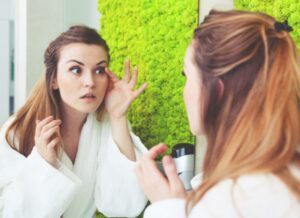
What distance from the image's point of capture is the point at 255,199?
55 cm

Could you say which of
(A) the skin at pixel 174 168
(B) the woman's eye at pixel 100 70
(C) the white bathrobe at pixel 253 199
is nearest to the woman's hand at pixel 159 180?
(A) the skin at pixel 174 168

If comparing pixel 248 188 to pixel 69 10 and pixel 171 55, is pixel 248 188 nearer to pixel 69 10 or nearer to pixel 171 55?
pixel 171 55

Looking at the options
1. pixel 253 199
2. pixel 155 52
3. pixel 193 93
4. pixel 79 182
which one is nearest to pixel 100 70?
pixel 155 52

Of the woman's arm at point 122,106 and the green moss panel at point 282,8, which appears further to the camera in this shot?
the woman's arm at point 122,106

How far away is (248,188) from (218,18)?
0.26m

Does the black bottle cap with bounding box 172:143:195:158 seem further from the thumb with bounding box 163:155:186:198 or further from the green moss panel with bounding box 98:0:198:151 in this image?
the thumb with bounding box 163:155:186:198

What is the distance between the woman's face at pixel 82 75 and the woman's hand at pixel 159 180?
0.35m

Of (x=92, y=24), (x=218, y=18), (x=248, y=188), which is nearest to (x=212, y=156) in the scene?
(x=248, y=188)

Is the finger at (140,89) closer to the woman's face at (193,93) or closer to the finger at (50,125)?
the finger at (50,125)

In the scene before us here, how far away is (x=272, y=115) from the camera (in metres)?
0.60

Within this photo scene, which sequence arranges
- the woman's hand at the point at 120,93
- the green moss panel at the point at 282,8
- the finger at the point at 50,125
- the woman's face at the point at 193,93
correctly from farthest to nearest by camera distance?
the woman's hand at the point at 120,93
the finger at the point at 50,125
the green moss panel at the point at 282,8
the woman's face at the point at 193,93

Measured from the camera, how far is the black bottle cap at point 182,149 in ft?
3.24

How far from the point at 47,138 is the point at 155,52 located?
1.09ft

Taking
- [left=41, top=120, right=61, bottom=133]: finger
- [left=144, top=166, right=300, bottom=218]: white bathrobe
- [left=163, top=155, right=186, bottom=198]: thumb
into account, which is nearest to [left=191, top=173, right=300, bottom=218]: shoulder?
[left=144, top=166, right=300, bottom=218]: white bathrobe
